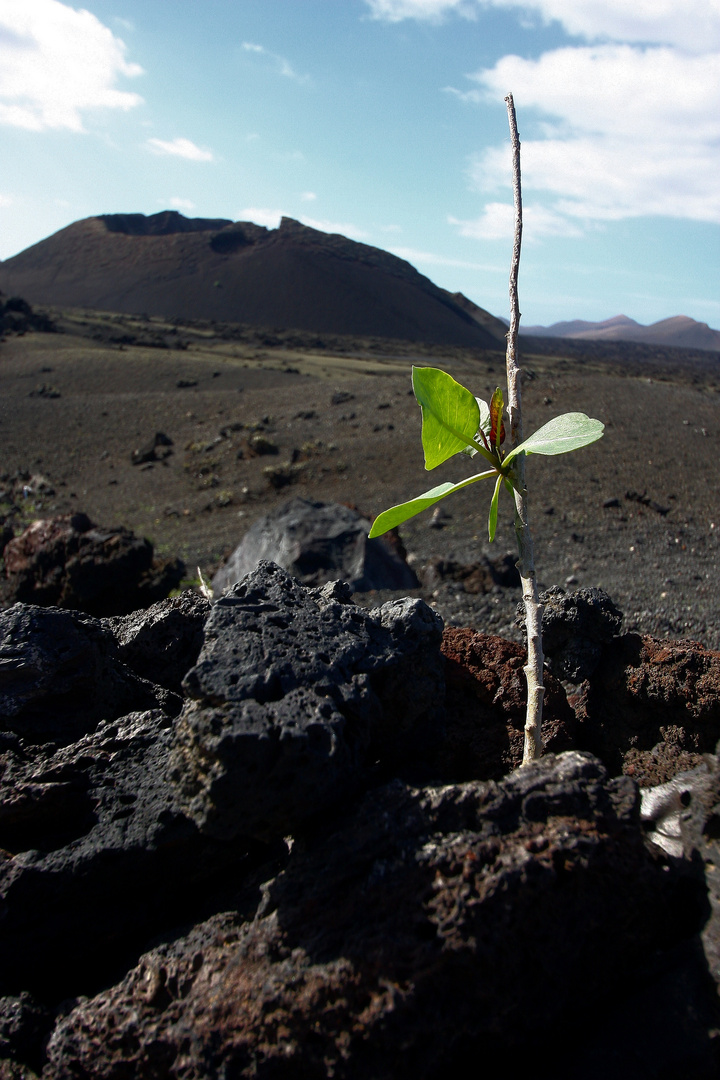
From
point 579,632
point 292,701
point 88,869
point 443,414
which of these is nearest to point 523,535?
point 443,414

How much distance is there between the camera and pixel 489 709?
1687 mm

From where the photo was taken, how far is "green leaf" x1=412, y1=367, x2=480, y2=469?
43.6 inches

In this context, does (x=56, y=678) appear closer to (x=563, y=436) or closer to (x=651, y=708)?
(x=563, y=436)

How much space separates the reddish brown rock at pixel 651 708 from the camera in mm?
1563

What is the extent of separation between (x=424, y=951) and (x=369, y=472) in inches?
364

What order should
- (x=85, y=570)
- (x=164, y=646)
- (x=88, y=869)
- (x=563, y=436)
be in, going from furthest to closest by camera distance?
(x=85, y=570), (x=164, y=646), (x=88, y=869), (x=563, y=436)

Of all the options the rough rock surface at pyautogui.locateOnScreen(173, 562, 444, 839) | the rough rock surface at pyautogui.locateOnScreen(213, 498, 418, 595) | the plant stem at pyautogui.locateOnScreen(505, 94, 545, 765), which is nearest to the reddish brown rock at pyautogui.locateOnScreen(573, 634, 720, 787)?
the plant stem at pyautogui.locateOnScreen(505, 94, 545, 765)

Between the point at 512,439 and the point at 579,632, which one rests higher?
the point at 512,439

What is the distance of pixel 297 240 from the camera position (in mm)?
61594

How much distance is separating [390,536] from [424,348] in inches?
1679

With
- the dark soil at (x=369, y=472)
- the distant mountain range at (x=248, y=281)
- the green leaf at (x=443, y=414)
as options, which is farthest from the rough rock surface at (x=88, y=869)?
the distant mountain range at (x=248, y=281)

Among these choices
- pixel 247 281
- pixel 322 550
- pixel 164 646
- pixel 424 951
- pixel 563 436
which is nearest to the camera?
pixel 424 951

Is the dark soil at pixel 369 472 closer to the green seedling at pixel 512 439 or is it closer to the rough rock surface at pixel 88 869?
the green seedling at pixel 512 439

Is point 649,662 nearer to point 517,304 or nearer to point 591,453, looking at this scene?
point 517,304
